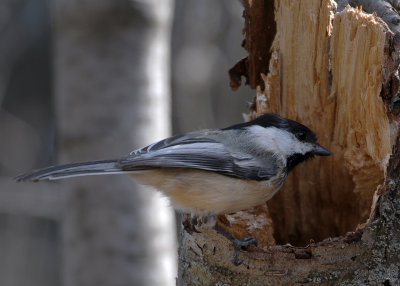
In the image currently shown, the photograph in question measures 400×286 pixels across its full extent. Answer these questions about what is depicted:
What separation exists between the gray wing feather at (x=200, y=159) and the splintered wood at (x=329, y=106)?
Result: 0.97 ft

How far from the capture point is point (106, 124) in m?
2.29

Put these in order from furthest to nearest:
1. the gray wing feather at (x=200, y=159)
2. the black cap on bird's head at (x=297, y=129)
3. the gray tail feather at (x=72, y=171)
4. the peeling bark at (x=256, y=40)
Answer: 1. the peeling bark at (x=256, y=40)
2. the black cap on bird's head at (x=297, y=129)
3. the gray wing feather at (x=200, y=159)
4. the gray tail feather at (x=72, y=171)

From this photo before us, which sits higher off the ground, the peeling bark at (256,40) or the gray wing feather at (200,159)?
the peeling bark at (256,40)

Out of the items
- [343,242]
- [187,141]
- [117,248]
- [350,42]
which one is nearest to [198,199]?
[187,141]

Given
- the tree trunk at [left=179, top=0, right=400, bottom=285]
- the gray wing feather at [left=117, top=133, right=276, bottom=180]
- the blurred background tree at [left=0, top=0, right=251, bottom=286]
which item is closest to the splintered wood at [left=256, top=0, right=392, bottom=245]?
the tree trunk at [left=179, top=0, right=400, bottom=285]

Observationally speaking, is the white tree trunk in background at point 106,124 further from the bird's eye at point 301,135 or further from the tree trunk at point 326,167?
the bird's eye at point 301,135

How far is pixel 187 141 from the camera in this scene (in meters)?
2.10

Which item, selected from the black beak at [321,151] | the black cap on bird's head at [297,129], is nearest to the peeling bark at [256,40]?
the black cap on bird's head at [297,129]

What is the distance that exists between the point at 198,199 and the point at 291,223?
1.89ft

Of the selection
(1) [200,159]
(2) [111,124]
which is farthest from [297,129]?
(2) [111,124]

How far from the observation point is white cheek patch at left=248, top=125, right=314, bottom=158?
7.18ft

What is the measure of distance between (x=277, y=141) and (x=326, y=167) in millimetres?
284

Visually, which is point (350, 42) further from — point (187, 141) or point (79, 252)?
point (79, 252)

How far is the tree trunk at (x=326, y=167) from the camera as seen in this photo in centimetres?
164
